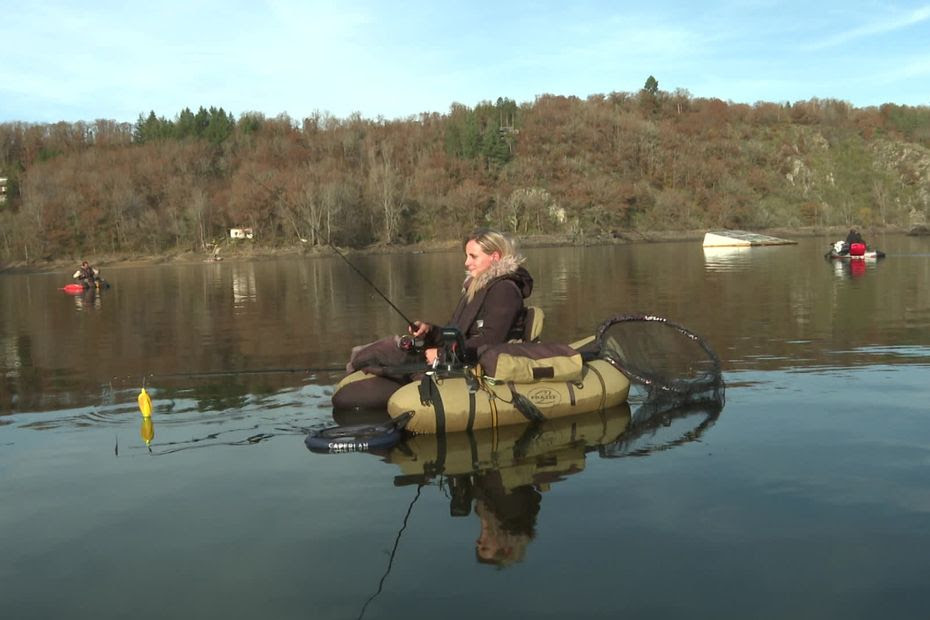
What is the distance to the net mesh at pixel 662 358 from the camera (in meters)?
10.7

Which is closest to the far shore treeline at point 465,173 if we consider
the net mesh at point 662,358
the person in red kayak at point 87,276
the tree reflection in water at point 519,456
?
the person in red kayak at point 87,276

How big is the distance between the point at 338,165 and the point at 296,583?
450 feet

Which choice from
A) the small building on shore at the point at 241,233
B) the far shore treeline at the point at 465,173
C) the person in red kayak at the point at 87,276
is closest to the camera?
the person in red kayak at the point at 87,276

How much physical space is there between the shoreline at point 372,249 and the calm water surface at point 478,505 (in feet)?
260

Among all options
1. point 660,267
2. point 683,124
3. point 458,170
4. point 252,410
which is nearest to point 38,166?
point 458,170

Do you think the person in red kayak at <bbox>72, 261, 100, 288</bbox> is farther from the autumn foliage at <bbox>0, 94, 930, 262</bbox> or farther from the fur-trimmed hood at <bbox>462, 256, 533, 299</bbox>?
the autumn foliage at <bbox>0, 94, 930, 262</bbox>

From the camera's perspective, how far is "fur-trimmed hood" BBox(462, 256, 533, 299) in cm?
959

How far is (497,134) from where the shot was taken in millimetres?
141375

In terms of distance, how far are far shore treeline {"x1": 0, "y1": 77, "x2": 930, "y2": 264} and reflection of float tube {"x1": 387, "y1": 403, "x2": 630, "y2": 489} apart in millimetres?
89778

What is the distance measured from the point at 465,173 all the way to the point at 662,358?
418 ft

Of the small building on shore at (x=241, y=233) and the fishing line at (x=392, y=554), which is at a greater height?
the small building on shore at (x=241, y=233)

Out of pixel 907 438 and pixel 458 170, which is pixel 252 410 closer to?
pixel 907 438

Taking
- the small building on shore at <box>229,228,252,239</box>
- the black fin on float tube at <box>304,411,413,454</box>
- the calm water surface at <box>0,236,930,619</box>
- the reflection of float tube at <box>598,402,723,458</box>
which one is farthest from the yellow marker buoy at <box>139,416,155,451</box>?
the small building on shore at <box>229,228,252,239</box>

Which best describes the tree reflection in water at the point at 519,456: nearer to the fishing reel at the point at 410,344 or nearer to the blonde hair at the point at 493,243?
the fishing reel at the point at 410,344
